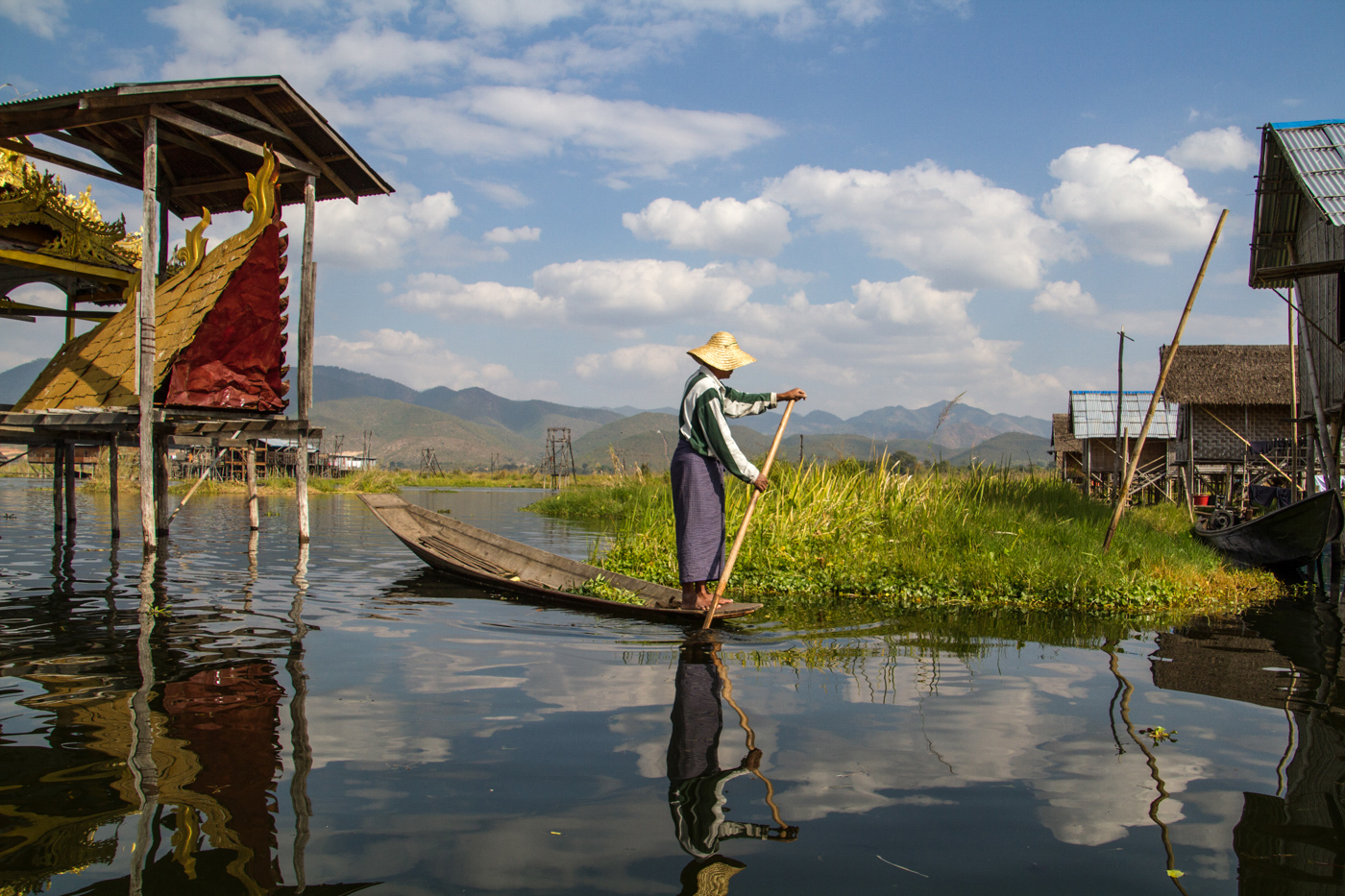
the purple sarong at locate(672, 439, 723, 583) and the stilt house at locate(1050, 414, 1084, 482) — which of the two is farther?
the stilt house at locate(1050, 414, 1084, 482)

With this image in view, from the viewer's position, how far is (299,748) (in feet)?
11.0

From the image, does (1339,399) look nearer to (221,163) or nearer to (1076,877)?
(1076,877)

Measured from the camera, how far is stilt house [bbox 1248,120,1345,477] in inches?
334

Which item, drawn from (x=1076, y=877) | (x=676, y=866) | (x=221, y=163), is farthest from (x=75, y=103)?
(x=1076, y=877)

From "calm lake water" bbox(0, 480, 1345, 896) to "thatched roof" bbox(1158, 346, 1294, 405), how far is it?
19.0 meters

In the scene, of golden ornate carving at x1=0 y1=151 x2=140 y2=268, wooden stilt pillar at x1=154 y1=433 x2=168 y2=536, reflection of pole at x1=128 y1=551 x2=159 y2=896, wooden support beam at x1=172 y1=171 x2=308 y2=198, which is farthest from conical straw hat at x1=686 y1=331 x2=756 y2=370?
golden ornate carving at x1=0 y1=151 x2=140 y2=268

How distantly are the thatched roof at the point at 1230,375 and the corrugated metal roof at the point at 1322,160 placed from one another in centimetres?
1328

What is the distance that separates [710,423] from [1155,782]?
3591 mm

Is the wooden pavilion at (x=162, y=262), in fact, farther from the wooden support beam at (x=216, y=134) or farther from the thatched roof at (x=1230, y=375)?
the thatched roof at (x=1230, y=375)

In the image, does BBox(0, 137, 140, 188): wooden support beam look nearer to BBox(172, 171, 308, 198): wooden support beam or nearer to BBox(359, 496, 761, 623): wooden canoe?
BBox(172, 171, 308, 198): wooden support beam

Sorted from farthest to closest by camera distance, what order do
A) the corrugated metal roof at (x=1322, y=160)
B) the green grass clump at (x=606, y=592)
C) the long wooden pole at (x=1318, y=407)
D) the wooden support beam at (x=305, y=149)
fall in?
1. the wooden support beam at (x=305, y=149)
2. the long wooden pole at (x=1318, y=407)
3. the corrugated metal roof at (x=1322, y=160)
4. the green grass clump at (x=606, y=592)

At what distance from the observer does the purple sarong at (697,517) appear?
6199mm

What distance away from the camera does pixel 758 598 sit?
26.1 ft

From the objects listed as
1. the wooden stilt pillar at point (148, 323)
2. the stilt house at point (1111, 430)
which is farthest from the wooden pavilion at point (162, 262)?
the stilt house at point (1111, 430)
